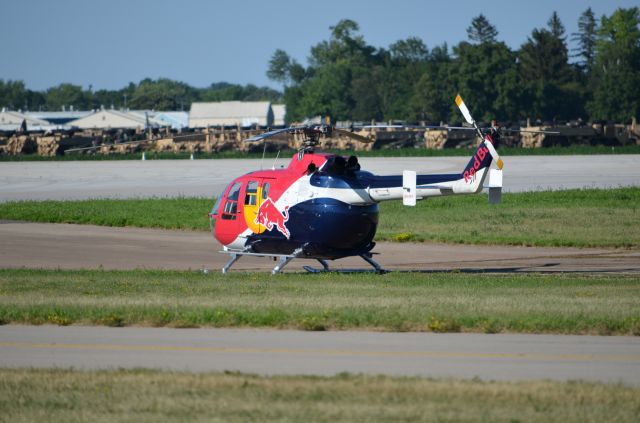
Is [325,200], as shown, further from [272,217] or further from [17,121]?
[17,121]

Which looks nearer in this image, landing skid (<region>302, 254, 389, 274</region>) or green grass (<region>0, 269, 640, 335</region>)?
green grass (<region>0, 269, 640, 335</region>)

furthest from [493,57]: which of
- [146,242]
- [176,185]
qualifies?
[146,242]

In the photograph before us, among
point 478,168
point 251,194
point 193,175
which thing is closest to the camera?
point 478,168

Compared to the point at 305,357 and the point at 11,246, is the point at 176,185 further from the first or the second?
the point at 305,357

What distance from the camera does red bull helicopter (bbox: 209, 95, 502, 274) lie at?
21.6 meters

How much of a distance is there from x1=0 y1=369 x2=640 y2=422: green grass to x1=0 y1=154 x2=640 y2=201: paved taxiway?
3679 centimetres

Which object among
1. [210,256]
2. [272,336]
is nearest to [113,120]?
[210,256]

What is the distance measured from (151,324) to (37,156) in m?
80.1

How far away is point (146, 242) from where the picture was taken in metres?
30.5

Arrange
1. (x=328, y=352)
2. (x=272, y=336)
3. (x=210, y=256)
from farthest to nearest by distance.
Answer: (x=210, y=256), (x=272, y=336), (x=328, y=352)

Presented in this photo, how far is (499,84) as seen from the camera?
12762 centimetres

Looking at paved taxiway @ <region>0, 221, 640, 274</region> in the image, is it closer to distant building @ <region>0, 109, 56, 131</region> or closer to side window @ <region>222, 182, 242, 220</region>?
side window @ <region>222, 182, 242, 220</region>

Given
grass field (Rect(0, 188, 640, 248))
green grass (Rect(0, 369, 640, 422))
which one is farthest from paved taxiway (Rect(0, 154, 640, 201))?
green grass (Rect(0, 369, 640, 422))

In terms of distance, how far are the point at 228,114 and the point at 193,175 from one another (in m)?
132
